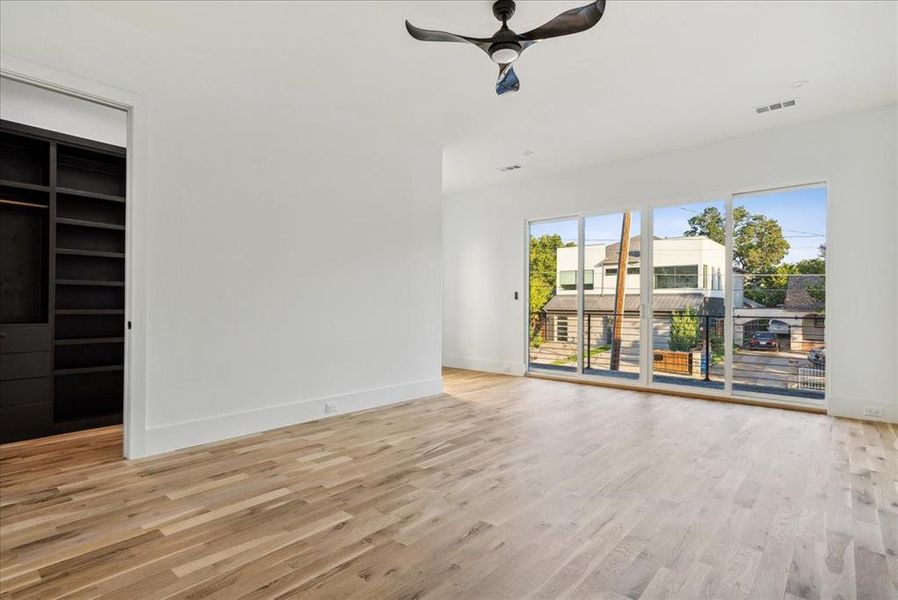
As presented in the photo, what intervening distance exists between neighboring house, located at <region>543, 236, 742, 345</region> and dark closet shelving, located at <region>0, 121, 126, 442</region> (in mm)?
5218

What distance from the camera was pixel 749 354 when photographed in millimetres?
5031

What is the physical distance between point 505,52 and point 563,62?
3.06 feet

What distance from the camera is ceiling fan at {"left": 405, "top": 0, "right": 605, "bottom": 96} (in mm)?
2490

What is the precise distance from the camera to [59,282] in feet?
12.3

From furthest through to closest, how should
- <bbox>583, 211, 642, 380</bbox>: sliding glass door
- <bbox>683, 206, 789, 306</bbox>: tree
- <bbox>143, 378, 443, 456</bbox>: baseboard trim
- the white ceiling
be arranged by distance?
<bbox>583, 211, 642, 380</bbox>: sliding glass door → <bbox>683, 206, 789, 306</bbox>: tree → <bbox>143, 378, 443, 456</bbox>: baseboard trim → the white ceiling

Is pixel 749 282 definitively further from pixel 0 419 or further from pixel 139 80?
pixel 0 419

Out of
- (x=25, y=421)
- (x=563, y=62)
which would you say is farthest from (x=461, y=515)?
(x=25, y=421)

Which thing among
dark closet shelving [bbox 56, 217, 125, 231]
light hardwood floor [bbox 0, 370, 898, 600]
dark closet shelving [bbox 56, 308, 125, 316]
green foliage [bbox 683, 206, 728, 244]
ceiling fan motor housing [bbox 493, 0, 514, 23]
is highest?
ceiling fan motor housing [bbox 493, 0, 514, 23]

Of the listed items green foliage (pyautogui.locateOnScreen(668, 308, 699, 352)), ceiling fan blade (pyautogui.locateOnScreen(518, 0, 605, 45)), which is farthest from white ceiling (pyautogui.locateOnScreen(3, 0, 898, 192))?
green foliage (pyautogui.locateOnScreen(668, 308, 699, 352))

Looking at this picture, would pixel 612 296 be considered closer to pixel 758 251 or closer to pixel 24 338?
pixel 758 251

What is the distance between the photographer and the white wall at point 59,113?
3.62 metres

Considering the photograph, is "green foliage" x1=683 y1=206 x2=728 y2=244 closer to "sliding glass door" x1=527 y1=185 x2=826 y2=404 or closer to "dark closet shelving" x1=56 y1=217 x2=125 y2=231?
"sliding glass door" x1=527 y1=185 x2=826 y2=404

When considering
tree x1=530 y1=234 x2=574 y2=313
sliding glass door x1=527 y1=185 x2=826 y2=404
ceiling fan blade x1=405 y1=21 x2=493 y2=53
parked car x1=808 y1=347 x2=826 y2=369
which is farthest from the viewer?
tree x1=530 y1=234 x2=574 y2=313

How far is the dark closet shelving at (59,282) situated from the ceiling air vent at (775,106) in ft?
19.4
